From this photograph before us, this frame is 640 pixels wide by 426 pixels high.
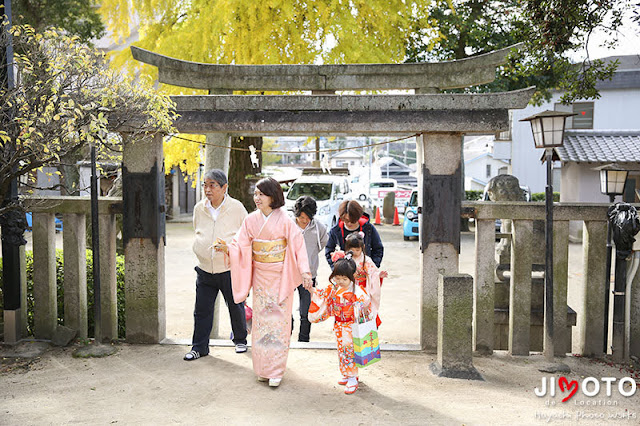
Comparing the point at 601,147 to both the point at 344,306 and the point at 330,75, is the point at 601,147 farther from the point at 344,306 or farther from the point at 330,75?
the point at 344,306

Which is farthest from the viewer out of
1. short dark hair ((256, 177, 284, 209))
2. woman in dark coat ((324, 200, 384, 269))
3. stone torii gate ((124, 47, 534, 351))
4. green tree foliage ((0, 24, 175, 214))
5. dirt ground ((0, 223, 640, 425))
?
woman in dark coat ((324, 200, 384, 269))

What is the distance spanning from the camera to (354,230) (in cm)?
579

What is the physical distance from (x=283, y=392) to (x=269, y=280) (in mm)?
966

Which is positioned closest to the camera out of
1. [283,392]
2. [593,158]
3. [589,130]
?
[283,392]

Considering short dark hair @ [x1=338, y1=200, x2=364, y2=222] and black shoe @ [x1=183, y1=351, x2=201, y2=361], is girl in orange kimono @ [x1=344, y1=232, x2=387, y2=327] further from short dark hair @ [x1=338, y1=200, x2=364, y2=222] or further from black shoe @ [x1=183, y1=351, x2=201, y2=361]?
black shoe @ [x1=183, y1=351, x2=201, y2=361]

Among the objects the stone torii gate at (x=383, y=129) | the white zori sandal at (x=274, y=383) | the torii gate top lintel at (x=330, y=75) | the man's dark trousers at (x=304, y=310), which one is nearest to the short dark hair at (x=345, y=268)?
the white zori sandal at (x=274, y=383)

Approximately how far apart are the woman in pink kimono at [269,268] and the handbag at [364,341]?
0.55m

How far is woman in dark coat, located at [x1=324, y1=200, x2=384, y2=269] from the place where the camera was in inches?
224

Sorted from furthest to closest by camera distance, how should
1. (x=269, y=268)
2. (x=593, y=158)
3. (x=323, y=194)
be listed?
1. (x=323, y=194)
2. (x=593, y=158)
3. (x=269, y=268)

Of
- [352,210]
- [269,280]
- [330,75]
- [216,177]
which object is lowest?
[269,280]

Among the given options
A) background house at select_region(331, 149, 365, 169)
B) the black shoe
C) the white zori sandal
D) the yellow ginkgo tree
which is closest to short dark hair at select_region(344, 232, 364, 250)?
Answer: the white zori sandal

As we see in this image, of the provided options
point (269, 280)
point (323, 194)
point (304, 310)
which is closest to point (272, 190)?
point (269, 280)

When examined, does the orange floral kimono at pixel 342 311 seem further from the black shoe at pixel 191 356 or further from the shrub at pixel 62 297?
the shrub at pixel 62 297

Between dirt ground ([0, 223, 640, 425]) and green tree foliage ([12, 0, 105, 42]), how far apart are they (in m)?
10.8
